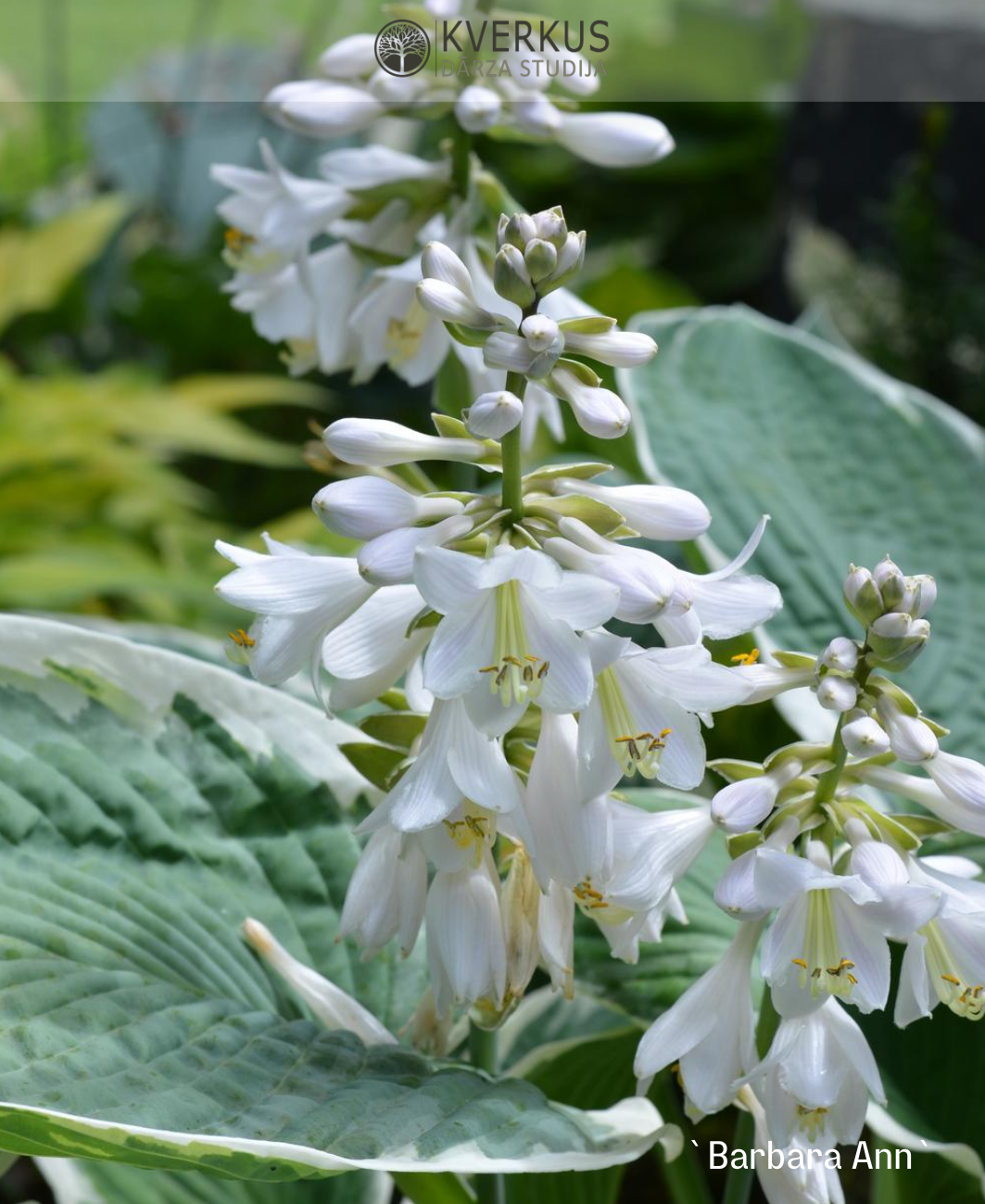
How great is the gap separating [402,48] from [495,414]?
44 centimetres

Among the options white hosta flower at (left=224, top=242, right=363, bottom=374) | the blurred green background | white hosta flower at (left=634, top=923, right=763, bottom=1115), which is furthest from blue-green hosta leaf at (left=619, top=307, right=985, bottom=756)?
white hosta flower at (left=634, top=923, right=763, bottom=1115)

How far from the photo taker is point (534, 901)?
63 cm

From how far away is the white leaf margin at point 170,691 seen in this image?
29.6 inches

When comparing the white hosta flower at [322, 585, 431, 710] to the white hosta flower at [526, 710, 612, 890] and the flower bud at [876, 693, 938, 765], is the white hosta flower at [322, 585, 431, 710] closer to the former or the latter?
the white hosta flower at [526, 710, 612, 890]

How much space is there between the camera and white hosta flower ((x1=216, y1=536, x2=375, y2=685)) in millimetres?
575

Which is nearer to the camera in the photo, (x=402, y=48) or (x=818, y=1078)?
(x=818, y=1078)

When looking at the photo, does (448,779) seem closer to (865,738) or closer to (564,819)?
(564,819)

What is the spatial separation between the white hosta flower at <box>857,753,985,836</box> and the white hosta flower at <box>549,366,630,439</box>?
0.18 m

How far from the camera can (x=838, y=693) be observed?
0.55 metres

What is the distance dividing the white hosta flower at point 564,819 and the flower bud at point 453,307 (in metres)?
0.16

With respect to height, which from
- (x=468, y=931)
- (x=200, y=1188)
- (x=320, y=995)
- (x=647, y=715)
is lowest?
(x=200, y=1188)

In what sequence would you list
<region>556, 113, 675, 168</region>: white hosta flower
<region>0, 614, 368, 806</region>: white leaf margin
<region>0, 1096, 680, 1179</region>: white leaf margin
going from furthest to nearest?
1. <region>556, 113, 675, 168</region>: white hosta flower
2. <region>0, 614, 368, 806</region>: white leaf margin
3. <region>0, 1096, 680, 1179</region>: white leaf margin

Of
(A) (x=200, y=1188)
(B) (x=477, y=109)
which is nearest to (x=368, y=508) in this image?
(B) (x=477, y=109)

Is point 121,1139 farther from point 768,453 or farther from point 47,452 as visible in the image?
point 47,452
